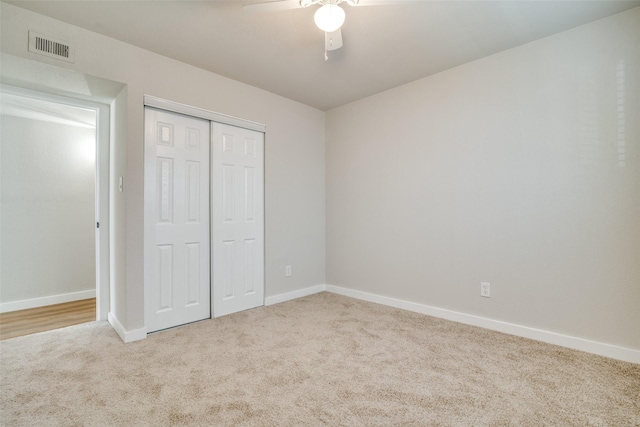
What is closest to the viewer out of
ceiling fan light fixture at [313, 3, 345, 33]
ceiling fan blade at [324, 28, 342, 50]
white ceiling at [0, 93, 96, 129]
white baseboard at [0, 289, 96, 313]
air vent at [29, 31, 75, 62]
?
ceiling fan light fixture at [313, 3, 345, 33]

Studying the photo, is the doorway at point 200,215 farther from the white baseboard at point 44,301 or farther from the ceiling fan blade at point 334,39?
the white baseboard at point 44,301

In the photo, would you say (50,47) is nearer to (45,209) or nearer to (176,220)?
(176,220)

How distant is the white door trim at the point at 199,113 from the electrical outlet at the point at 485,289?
2.80m

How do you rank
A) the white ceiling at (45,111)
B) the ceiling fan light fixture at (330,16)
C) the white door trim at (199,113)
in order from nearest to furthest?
the ceiling fan light fixture at (330,16), the white door trim at (199,113), the white ceiling at (45,111)

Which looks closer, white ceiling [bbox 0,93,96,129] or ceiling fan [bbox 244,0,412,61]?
ceiling fan [bbox 244,0,412,61]

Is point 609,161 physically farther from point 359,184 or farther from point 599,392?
point 359,184

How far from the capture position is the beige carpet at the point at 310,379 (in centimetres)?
159

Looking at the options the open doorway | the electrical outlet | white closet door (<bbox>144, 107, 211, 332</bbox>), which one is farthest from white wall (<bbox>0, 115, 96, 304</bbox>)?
the electrical outlet

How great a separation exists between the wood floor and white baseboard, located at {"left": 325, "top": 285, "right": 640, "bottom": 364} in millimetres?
3152

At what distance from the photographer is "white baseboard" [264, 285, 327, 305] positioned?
11.6 feet

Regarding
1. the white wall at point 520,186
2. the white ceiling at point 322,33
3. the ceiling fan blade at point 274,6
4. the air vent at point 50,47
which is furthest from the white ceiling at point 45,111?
the white wall at point 520,186

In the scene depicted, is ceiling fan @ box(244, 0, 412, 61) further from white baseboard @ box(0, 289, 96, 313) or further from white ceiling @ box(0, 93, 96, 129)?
white baseboard @ box(0, 289, 96, 313)

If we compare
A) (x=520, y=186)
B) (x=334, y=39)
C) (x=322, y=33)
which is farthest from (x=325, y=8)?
(x=520, y=186)

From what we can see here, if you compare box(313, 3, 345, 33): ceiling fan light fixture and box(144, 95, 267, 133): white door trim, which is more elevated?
box(313, 3, 345, 33): ceiling fan light fixture
